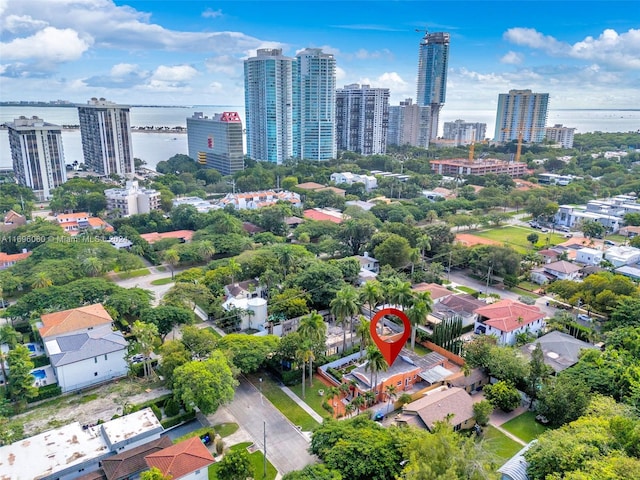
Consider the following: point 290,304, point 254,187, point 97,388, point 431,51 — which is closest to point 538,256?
point 290,304

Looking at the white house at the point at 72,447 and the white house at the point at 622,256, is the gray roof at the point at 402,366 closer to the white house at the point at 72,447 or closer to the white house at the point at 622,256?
the white house at the point at 72,447

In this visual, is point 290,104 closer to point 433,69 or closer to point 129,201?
point 129,201

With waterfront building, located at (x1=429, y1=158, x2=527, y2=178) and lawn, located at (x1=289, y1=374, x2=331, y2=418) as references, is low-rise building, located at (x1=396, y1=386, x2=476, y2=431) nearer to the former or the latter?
lawn, located at (x1=289, y1=374, x2=331, y2=418)

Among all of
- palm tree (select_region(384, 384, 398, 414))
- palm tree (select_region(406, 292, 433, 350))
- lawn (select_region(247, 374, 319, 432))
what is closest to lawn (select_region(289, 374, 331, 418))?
lawn (select_region(247, 374, 319, 432))

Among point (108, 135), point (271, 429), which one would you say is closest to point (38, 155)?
point (108, 135)

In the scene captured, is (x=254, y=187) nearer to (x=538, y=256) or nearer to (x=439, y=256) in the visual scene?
(x=439, y=256)

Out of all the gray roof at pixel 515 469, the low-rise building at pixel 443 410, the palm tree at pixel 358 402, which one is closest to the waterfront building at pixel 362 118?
the low-rise building at pixel 443 410
